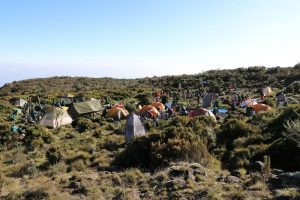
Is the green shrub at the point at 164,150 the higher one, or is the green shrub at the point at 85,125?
the green shrub at the point at 164,150

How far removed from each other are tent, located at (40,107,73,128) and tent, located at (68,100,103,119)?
1.49 metres

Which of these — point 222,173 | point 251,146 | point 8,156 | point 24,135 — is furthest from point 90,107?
point 222,173

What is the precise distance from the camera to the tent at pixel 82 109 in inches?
1158

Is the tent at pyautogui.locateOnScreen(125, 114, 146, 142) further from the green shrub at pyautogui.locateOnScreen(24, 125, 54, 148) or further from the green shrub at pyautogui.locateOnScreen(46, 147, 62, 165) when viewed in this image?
the green shrub at pyautogui.locateOnScreen(24, 125, 54, 148)

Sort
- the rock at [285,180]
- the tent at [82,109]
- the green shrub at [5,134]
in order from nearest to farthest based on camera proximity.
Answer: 1. the rock at [285,180]
2. the green shrub at [5,134]
3. the tent at [82,109]

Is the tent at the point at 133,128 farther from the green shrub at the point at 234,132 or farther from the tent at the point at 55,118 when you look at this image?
the tent at the point at 55,118

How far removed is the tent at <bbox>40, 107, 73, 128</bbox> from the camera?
83.9ft

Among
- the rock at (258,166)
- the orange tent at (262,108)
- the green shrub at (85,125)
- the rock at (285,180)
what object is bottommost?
the green shrub at (85,125)

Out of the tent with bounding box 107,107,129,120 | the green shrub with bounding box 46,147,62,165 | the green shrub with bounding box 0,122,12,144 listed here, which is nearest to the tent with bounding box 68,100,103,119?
the tent with bounding box 107,107,129,120

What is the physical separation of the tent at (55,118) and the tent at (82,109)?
4.88 ft

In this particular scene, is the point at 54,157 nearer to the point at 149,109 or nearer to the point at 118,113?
the point at 149,109

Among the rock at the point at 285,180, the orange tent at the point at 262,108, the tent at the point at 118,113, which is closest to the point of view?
the rock at the point at 285,180

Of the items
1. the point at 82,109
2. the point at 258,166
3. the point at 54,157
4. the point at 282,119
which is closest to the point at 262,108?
the point at 282,119

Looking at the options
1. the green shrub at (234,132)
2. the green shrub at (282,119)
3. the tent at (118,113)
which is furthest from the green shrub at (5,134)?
the green shrub at (282,119)
